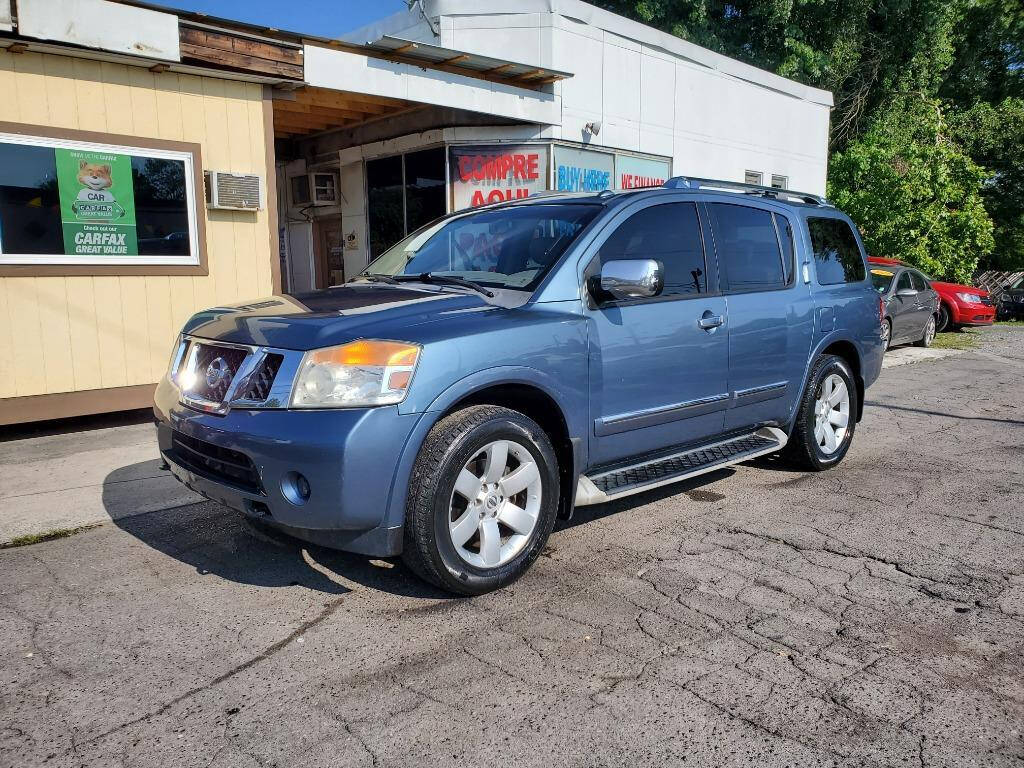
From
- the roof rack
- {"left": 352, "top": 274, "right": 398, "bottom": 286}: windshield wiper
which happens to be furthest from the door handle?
{"left": 352, "top": 274, "right": 398, "bottom": 286}: windshield wiper

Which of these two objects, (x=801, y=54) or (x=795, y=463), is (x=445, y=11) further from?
(x=801, y=54)

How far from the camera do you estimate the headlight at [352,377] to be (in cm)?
328

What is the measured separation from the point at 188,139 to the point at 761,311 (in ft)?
19.1

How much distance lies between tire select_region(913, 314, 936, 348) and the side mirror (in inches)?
531

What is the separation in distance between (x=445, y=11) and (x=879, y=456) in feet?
29.7

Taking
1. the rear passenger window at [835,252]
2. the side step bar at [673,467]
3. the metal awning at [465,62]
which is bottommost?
the side step bar at [673,467]

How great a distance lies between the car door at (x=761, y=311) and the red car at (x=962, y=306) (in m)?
14.9

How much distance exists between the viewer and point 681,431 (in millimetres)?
4645

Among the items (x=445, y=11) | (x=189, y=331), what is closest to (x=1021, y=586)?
(x=189, y=331)

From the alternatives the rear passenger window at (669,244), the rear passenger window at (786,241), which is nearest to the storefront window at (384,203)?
the rear passenger window at (786,241)

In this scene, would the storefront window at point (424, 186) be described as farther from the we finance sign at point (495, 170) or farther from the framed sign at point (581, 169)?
the framed sign at point (581, 169)

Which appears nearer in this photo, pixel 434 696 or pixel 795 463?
pixel 434 696

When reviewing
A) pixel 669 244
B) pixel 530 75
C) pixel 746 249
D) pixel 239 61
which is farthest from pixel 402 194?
pixel 669 244

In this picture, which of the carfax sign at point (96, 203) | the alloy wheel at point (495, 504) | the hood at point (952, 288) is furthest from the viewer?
the hood at point (952, 288)
